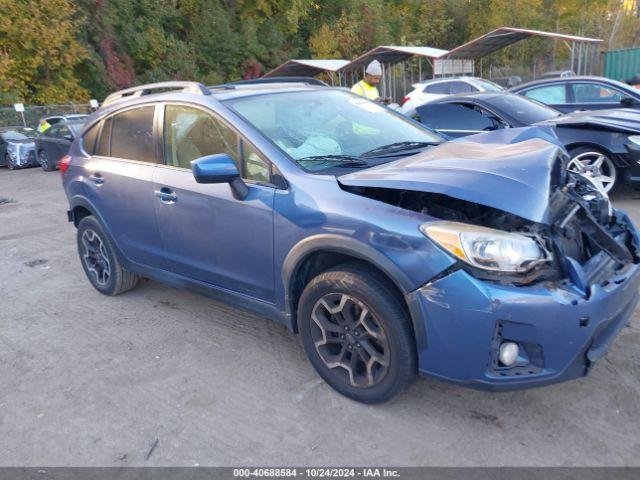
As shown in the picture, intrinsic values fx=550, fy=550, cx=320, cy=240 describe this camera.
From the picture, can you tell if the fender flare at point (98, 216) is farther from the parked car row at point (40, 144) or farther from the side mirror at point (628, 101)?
the parked car row at point (40, 144)

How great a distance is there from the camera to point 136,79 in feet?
105

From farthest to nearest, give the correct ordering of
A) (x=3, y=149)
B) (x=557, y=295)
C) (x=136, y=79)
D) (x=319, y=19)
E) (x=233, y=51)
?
(x=319, y=19), (x=233, y=51), (x=136, y=79), (x=3, y=149), (x=557, y=295)

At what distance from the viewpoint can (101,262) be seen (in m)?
4.98

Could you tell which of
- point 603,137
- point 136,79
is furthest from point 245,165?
point 136,79

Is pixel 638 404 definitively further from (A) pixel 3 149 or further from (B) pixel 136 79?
(B) pixel 136 79

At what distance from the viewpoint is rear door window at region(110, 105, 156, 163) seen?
164 inches

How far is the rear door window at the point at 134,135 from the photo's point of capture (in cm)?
416

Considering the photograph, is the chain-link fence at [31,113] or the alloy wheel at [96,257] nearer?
the alloy wheel at [96,257]

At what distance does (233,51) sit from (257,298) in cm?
3386

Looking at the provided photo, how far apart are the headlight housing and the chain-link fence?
25902 millimetres

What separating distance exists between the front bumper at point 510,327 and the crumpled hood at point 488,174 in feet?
1.26

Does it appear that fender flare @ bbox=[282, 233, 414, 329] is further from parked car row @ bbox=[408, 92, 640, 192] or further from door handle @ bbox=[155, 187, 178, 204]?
parked car row @ bbox=[408, 92, 640, 192]

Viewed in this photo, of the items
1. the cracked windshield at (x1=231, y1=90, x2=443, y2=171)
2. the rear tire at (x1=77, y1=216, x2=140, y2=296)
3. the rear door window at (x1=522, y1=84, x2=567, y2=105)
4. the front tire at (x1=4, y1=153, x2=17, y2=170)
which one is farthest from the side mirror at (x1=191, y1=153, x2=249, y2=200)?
the front tire at (x1=4, y1=153, x2=17, y2=170)

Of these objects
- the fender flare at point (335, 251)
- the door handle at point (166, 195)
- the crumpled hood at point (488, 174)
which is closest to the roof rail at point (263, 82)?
the door handle at point (166, 195)
